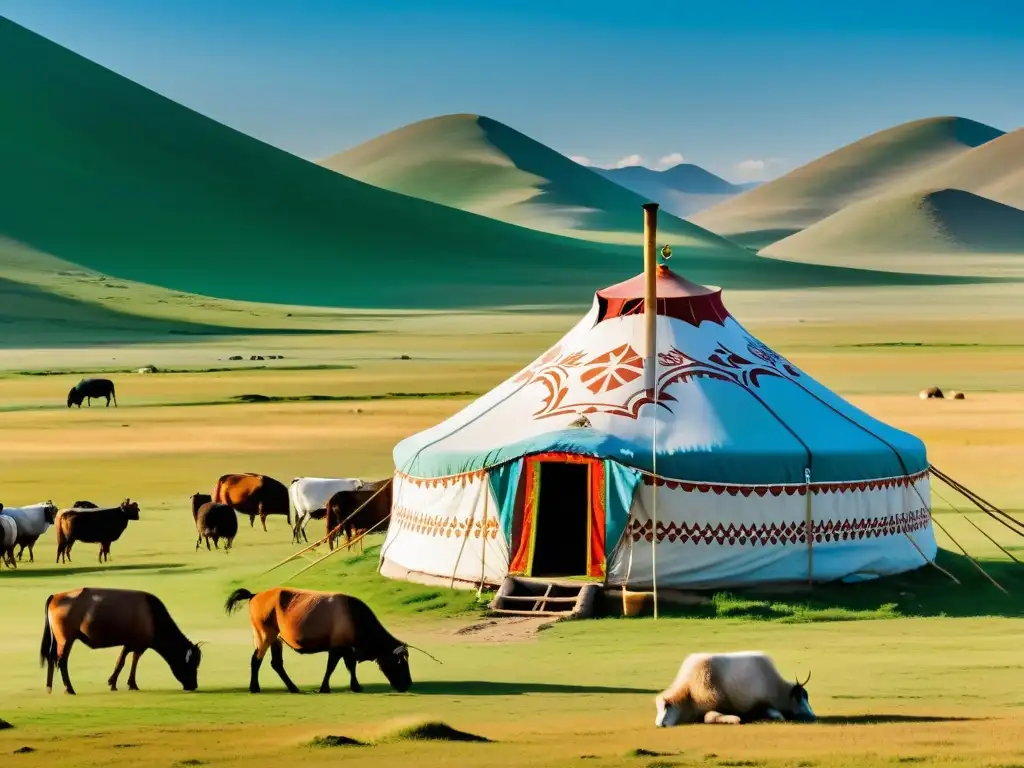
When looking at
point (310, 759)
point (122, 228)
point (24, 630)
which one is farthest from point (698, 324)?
point (122, 228)

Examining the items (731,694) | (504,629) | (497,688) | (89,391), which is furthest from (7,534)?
(89,391)

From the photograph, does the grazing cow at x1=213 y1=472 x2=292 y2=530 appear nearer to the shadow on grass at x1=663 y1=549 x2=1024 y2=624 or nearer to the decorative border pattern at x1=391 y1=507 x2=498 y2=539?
the decorative border pattern at x1=391 y1=507 x2=498 y2=539

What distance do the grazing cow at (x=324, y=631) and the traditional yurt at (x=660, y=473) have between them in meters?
4.20

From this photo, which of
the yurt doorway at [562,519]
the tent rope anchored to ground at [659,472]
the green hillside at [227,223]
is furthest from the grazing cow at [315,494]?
the green hillside at [227,223]

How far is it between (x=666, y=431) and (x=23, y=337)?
72.6 m

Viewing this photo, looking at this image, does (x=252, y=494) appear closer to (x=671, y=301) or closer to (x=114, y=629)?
(x=671, y=301)

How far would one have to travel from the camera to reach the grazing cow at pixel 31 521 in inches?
806

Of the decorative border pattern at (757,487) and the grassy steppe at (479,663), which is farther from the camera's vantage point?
the decorative border pattern at (757,487)

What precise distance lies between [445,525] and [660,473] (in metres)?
2.28

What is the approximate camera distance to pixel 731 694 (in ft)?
37.4

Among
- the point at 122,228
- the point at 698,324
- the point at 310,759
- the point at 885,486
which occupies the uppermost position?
the point at 122,228

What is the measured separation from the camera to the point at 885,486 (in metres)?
18.1

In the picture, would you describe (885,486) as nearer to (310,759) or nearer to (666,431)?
(666,431)

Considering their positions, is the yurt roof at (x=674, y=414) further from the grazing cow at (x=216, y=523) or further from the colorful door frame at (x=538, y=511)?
the grazing cow at (x=216, y=523)
